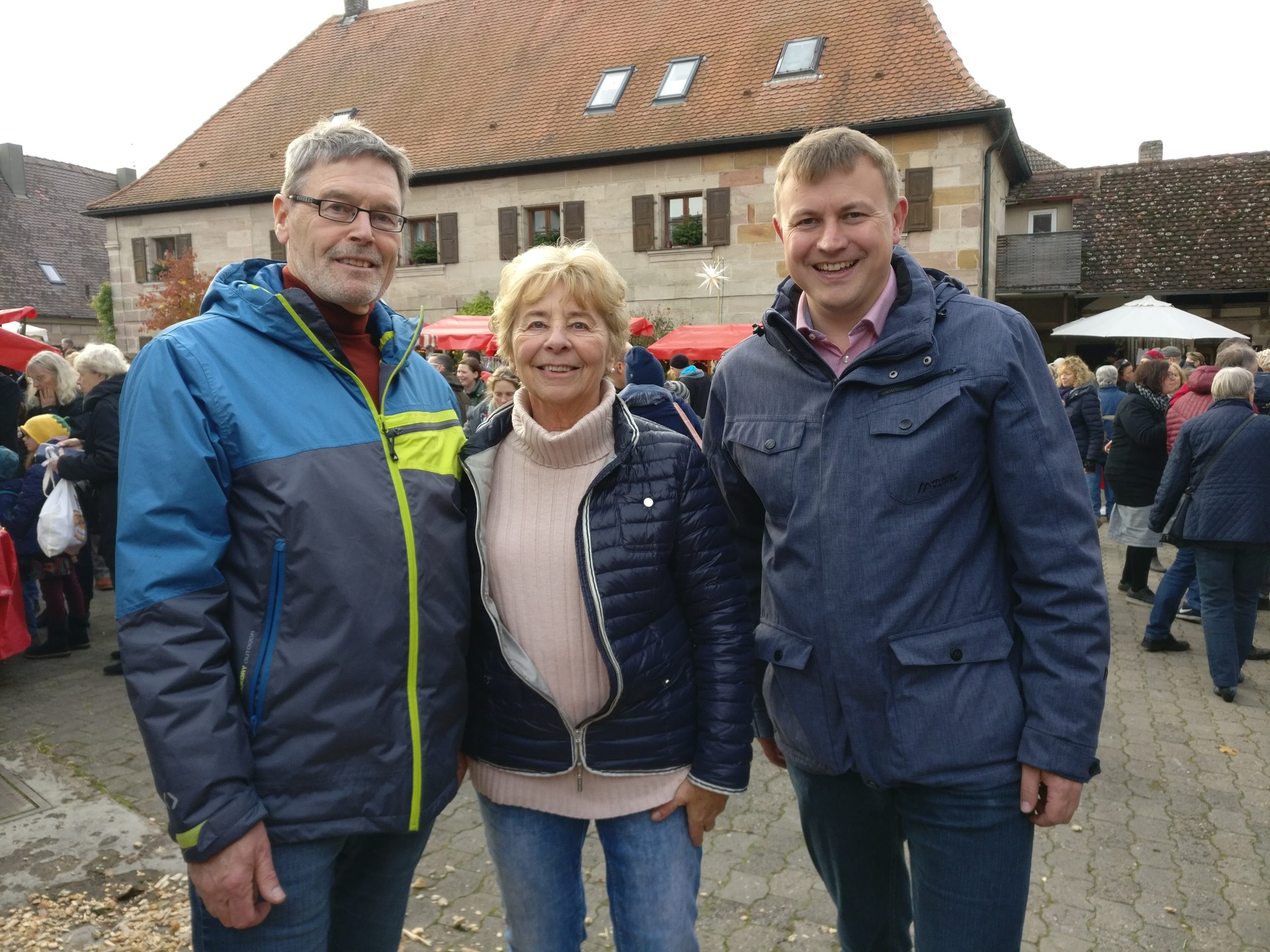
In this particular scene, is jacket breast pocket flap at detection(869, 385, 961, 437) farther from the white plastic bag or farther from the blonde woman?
the blonde woman

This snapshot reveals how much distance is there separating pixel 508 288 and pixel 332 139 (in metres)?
0.50

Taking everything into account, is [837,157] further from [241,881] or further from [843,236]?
[241,881]

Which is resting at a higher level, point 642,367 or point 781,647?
point 642,367

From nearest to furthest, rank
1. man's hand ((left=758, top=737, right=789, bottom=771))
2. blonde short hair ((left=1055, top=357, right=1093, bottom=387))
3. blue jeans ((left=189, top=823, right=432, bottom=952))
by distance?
blue jeans ((left=189, top=823, right=432, bottom=952)) → man's hand ((left=758, top=737, right=789, bottom=771)) → blonde short hair ((left=1055, top=357, right=1093, bottom=387))

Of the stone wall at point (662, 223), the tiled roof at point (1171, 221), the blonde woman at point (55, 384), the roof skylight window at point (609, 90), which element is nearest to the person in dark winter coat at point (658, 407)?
the blonde woman at point (55, 384)

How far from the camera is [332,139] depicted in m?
2.02

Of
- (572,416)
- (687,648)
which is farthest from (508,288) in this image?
(687,648)

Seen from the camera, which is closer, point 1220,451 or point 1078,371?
point 1220,451

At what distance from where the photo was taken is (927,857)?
6.51 ft

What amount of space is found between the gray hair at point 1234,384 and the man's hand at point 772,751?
5006 mm

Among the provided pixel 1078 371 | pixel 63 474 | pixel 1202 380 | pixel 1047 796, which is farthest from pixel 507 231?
pixel 1047 796

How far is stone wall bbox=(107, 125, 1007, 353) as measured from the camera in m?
17.5

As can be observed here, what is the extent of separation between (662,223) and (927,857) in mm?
18987

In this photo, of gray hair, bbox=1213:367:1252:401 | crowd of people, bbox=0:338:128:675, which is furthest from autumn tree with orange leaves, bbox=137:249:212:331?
gray hair, bbox=1213:367:1252:401
